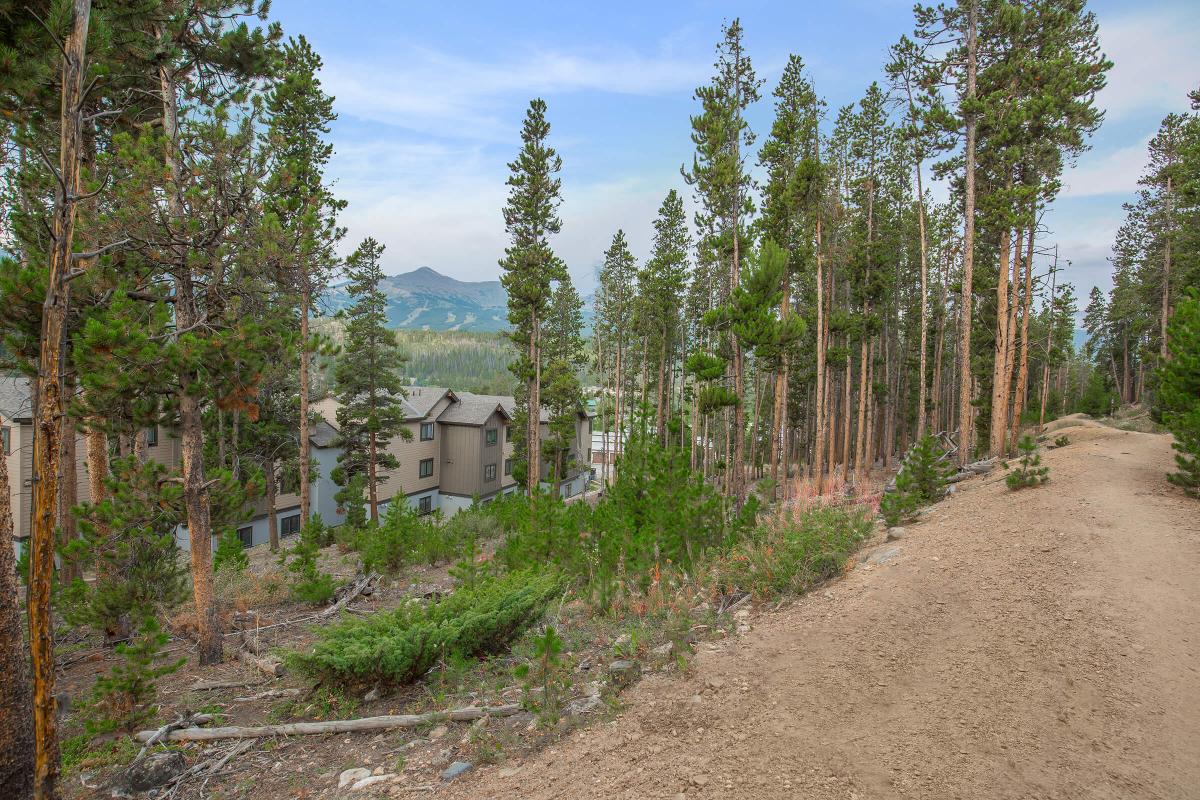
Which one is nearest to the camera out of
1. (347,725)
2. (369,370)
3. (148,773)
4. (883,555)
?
(148,773)

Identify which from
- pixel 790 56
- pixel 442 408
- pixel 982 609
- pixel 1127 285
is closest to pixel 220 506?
pixel 982 609

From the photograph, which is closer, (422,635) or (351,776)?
(351,776)

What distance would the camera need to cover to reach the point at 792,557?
713 centimetres

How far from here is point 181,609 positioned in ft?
34.2

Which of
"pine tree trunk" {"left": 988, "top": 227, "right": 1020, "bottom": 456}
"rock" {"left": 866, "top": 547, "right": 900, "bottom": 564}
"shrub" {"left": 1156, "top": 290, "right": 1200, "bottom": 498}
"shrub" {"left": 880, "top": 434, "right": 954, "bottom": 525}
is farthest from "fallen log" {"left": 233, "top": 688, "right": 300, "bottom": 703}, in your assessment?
"pine tree trunk" {"left": 988, "top": 227, "right": 1020, "bottom": 456}

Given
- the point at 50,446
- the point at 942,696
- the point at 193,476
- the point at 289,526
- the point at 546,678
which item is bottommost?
the point at 289,526

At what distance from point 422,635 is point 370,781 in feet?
4.65

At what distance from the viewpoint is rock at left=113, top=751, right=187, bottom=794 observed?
454cm

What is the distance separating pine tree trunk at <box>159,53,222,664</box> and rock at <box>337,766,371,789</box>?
17.0ft

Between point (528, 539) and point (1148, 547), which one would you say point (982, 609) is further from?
point (528, 539)

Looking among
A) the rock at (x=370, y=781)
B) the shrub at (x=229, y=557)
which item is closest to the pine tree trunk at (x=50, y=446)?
the rock at (x=370, y=781)

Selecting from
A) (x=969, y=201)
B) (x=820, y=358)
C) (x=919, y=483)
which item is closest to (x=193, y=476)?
(x=919, y=483)

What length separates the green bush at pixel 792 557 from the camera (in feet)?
23.0

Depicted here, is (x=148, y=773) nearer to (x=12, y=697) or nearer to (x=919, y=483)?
(x=12, y=697)
